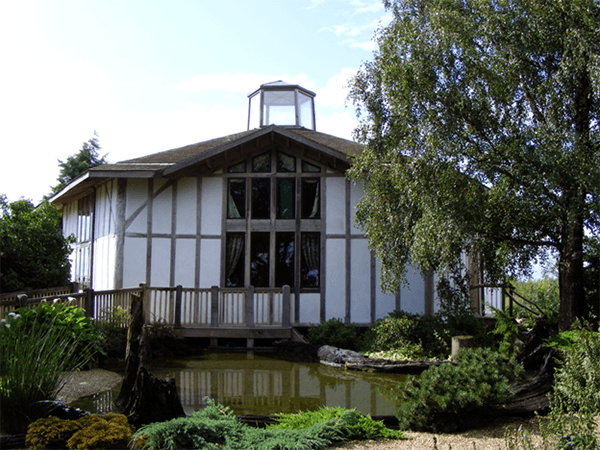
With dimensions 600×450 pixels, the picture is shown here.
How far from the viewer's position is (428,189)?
35.4 ft

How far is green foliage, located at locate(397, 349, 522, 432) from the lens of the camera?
6332 millimetres

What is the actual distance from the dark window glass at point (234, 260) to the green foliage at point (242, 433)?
939cm

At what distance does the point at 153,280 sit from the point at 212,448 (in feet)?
35.6

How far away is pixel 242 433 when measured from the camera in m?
5.68

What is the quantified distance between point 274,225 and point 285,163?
1.81 meters

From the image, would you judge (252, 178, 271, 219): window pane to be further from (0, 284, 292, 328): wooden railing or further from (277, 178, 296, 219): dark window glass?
(0, 284, 292, 328): wooden railing

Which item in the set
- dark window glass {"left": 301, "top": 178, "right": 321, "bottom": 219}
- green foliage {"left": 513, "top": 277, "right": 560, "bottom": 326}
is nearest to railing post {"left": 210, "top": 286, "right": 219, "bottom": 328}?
dark window glass {"left": 301, "top": 178, "right": 321, "bottom": 219}

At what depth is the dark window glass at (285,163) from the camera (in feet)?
52.1

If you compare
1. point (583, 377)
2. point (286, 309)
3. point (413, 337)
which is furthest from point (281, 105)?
point (583, 377)

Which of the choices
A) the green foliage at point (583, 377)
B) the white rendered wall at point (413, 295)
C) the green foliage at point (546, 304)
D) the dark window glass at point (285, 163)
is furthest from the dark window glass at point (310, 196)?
the green foliage at point (583, 377)

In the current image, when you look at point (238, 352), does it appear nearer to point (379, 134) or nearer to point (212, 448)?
point (379, 134)

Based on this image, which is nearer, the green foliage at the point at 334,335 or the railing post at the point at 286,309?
the green foliage at the point at 334,335

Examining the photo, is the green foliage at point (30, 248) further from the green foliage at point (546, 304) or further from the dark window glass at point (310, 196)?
the green foliage at point (546, 304)

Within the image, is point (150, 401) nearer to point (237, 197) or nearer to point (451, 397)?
point (451, 397)
